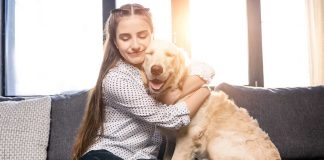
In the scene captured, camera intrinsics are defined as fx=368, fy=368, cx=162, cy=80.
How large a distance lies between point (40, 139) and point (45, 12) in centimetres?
240

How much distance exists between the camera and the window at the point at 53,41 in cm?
424

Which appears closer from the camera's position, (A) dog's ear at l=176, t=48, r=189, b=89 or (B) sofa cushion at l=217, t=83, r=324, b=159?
(A) dog's ear at l=176, t=48, r=189, b=89

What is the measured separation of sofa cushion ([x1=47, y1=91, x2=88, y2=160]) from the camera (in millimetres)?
2281

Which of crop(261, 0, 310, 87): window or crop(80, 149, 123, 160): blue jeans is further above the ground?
crop(261, 0, 310, 87): window

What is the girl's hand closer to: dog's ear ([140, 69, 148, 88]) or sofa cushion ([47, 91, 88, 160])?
dog's ear ([140, 69, 148, 88])

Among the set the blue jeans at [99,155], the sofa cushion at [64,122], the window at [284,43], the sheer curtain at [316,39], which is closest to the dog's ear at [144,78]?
the blue jeans at [99,155]

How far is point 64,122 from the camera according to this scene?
7.73 ft

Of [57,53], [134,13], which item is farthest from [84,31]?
[134,13]

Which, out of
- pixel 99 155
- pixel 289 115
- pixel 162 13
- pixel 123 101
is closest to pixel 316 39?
pixel 162 13

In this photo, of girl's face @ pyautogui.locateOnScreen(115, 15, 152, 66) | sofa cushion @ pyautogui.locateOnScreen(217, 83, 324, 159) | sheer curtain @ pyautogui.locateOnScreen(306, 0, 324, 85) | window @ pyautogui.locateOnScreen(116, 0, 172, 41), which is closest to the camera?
girl's face @ pyautogui.locateOnScreen(115, 15, 152, 66)

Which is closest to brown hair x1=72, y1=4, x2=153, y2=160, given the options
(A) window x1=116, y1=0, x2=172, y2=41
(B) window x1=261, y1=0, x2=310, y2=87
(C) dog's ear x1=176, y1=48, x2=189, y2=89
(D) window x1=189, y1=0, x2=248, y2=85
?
(C) dog's ear x1=176, y1=48, x2=189, y2=89

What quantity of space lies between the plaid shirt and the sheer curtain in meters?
3.19

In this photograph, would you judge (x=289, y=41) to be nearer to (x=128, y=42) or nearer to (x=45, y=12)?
(x=45, y=12)

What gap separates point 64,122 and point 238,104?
1147 millimetres
